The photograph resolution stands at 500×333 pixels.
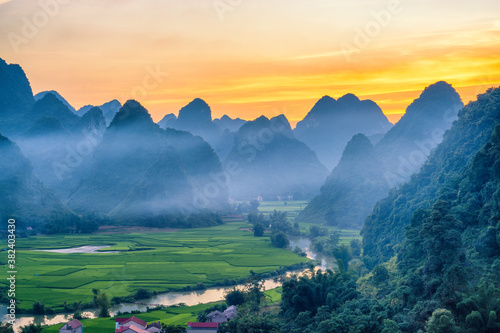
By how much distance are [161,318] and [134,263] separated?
1219 cm

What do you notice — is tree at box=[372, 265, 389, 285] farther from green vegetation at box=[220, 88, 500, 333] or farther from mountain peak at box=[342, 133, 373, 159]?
mountain peak at box=[342, 133, 373, 159]

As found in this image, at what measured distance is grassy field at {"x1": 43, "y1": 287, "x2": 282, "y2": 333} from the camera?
19.7 meters

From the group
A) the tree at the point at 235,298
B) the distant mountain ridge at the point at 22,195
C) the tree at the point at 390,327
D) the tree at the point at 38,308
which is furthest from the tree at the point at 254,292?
the distant mountain ridge at the point at 22,195

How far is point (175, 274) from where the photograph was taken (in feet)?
99.6

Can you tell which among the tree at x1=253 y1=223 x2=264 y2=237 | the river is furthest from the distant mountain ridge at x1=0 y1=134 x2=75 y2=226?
the river

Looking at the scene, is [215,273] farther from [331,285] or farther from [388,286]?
[388,286]

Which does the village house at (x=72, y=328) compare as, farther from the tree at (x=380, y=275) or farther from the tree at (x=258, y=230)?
the tree at (x=258, y=230)

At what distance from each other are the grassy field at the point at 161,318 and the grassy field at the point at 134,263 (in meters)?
3.64

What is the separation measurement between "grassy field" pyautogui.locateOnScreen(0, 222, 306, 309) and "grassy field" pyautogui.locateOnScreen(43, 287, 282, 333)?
3635 millimetres

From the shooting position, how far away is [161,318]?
847 inches

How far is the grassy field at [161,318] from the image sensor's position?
19.7 metres

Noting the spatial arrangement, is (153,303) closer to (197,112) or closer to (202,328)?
(202,328)

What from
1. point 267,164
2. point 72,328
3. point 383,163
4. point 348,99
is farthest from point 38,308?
point 348,99

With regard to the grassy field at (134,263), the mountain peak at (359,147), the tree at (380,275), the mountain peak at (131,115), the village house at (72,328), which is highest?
the mountain peak at (131,115)
